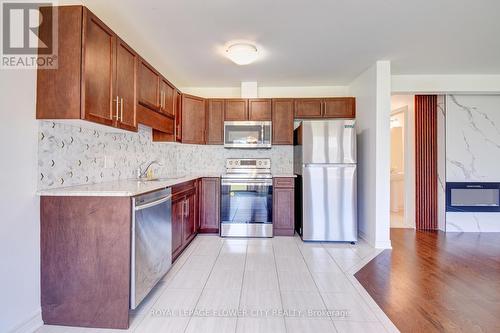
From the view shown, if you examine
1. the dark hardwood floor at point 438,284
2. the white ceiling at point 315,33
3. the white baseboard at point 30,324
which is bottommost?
the dark hardwood floor at point 438,284

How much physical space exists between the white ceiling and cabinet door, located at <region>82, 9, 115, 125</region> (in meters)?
0.49

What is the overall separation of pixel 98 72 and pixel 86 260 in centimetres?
132

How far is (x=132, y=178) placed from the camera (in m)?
2.88

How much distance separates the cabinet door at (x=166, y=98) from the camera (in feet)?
9.79

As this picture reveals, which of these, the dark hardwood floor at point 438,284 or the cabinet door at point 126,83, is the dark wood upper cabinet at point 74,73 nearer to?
the cabinet door at point 126,83

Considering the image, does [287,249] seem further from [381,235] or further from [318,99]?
[318,99]

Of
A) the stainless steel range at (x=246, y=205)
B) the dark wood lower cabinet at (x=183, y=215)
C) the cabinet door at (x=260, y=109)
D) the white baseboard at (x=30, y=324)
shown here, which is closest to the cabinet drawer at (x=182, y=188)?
the dark wood lower cabinet at (x=183, y=215)

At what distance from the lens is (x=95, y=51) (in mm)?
1750

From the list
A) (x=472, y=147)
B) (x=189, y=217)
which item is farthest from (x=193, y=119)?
(x=472, y=147)

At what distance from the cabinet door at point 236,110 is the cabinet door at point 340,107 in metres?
1.30

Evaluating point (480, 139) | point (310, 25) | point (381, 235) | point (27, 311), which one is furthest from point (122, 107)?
point (480, 139)

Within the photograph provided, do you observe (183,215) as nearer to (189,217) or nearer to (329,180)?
(189,217)

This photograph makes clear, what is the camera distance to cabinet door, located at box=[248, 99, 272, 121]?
13.3 ft

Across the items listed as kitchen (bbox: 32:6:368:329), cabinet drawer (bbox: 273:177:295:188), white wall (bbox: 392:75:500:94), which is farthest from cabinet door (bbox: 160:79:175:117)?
white wall (bbox: 392:75:500:94)
